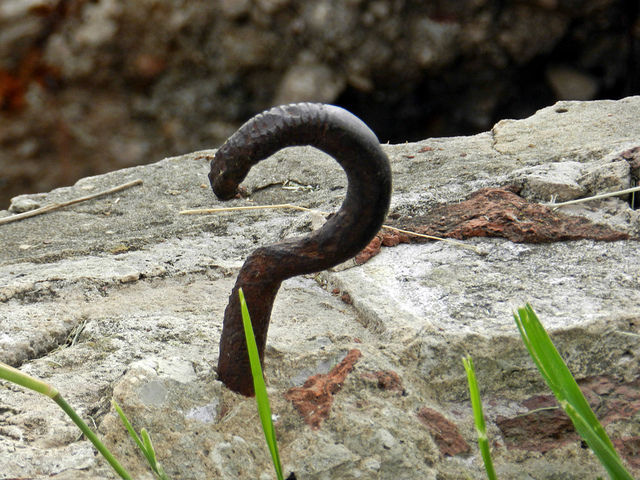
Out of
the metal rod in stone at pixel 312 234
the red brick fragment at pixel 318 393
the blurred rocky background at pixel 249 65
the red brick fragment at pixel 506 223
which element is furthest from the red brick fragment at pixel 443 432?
the blurred rocky background at pixel 249 65

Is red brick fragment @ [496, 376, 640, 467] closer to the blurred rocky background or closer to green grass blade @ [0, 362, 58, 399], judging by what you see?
green grass blade @ [0, 362, 58, 399]

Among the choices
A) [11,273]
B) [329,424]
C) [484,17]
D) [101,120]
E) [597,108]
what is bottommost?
[329,424]

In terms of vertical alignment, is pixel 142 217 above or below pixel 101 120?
below

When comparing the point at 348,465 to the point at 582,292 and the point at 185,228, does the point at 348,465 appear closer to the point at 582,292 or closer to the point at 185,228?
the point at 582,292

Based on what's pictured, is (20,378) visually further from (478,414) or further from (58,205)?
(58,205)

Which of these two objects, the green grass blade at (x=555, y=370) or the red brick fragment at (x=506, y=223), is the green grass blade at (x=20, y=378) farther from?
the red brick fragment at (x=506, y=223)

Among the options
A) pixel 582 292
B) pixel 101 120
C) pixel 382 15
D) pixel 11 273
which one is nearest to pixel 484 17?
pixel 382 15

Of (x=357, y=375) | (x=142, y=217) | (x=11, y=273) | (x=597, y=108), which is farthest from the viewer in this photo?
(x=597, y=108)

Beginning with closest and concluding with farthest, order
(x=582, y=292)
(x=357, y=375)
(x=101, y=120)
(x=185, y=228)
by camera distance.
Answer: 1. (x=357, y=375)
2. (x=582, y=292)
3. (x=185, y=228)
4. (x=101, y=120)

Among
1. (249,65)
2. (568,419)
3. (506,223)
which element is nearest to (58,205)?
(506,223)
